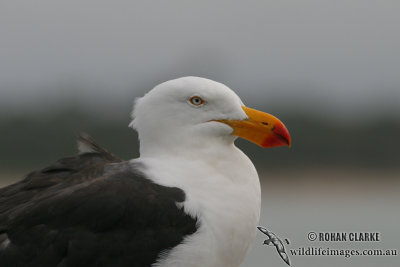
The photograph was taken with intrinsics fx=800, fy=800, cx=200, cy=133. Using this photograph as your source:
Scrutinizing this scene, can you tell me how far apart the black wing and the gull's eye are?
76 cm

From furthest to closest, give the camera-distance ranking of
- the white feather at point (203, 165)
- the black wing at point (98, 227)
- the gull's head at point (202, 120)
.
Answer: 1. the gull's head at point (202, 120)
2. the white feather at point (203, 165)
3. the black wing at point (98, 227)

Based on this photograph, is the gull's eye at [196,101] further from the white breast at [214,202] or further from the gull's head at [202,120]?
the white breast at [214,202]

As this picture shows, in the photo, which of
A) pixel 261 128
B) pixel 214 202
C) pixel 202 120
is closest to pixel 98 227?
pixel 214 202

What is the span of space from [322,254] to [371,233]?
113 cm

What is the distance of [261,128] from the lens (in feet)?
20.3

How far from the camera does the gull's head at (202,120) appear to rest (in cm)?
618

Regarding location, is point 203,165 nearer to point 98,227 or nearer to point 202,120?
point 202,120

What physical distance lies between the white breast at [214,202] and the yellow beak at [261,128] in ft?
0.62

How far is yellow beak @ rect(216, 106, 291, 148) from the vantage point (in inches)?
244

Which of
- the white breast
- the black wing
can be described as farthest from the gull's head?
the black wing

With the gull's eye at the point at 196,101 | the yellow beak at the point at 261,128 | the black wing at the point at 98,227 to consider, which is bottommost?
the black wing at the point at 98,227

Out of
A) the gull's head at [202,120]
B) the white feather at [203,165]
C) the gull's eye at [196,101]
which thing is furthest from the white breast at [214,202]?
the gull's eye at [196,101]

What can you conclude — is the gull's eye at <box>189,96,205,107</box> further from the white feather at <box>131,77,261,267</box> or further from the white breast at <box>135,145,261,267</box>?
the white breast at <box>135,145,261,267</box>

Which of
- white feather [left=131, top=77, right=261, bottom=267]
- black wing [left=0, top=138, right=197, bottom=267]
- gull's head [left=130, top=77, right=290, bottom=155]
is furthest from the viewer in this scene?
gull's head [left=130, top=77, right=290, bottom=155]
